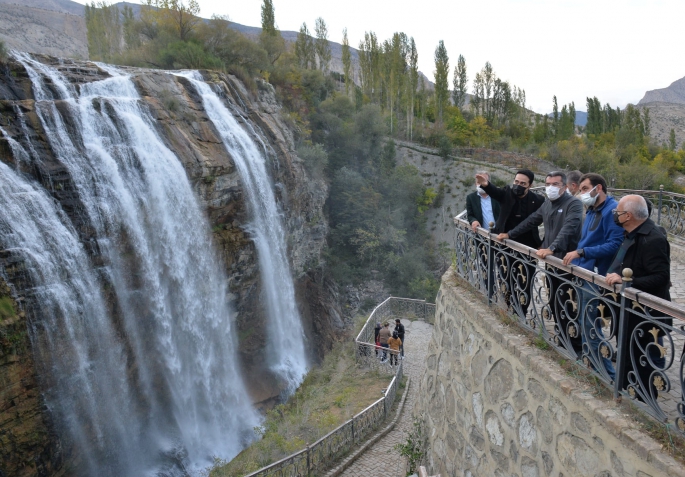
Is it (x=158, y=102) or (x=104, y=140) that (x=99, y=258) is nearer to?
(x=104, y=140)

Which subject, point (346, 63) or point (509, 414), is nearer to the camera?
point (509, 414)

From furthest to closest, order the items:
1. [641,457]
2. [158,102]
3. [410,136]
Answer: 1. [410,136]
2. [158,102]
3. [641,457]

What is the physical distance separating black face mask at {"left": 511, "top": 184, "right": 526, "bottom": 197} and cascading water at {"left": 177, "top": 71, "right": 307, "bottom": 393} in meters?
13.2

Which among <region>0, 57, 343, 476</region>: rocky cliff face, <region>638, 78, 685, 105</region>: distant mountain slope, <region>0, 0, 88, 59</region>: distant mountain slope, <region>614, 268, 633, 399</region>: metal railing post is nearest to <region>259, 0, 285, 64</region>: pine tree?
<region>0, 57, 343, 476</region>: rocky cliff face

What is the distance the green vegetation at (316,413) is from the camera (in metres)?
8.98

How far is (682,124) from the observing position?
60.4m

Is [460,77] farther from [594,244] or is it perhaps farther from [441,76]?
[594,244]

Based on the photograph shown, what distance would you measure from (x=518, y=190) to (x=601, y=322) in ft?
6.94

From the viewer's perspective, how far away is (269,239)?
62.5 ft

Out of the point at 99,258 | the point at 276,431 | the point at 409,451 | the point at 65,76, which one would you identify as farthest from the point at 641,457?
the point at 65,76

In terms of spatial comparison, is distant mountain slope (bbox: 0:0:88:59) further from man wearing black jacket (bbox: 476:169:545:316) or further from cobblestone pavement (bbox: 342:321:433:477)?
man wearing black jacket (bbox: 476:169:545:316)

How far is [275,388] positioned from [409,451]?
11.6 meters

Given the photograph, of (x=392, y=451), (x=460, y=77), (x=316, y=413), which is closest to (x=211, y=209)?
(x=316, y=413)

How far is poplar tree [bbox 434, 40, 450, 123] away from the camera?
46.5m
